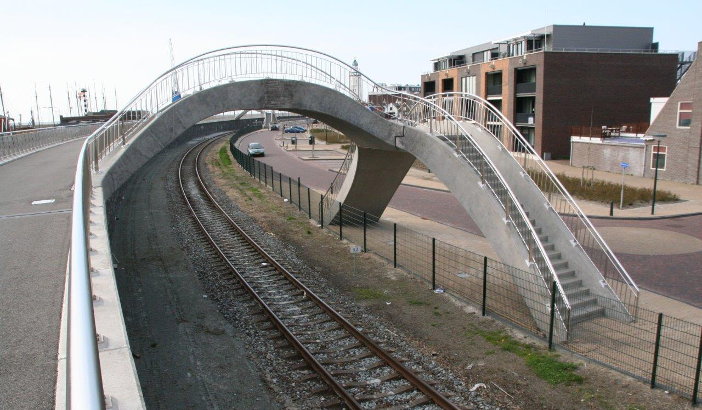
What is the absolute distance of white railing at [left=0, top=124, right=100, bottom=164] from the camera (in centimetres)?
2250

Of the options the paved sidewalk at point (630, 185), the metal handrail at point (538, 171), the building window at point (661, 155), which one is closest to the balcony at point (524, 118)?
the paved sidewalk at point (630, 185)

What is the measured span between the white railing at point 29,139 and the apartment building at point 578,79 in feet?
118

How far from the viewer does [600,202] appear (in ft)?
86.6

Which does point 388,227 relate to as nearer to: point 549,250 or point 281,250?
point 281,250

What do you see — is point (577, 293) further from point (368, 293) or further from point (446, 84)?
point (446, 84)

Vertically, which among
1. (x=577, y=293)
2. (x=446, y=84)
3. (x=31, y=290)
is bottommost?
(x=577, y=293)

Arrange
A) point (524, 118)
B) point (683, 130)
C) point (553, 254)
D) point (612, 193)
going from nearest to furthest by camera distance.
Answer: point (553, 254), point (612, 193), point (683, 130), point (524, 118)

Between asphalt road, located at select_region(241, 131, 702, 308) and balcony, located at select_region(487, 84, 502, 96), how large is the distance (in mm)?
24742

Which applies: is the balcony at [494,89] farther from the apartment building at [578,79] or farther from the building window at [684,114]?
the building window at [684,114]

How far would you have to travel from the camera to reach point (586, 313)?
37.5 ft

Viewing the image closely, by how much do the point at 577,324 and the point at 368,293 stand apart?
4.68 m

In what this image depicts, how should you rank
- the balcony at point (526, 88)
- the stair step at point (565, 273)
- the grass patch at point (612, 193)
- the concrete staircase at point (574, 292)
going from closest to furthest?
the concrete staircase at point (574, 292) → the stair step at point (565, 273) → the grass patch at point (612, 193) → the balcony at point (526, 88)

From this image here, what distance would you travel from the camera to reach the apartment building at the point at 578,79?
45.7 meters

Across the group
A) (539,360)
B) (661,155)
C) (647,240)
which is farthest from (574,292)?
(661,155)
